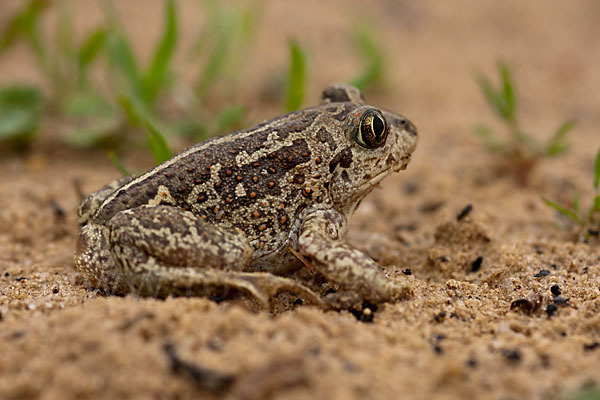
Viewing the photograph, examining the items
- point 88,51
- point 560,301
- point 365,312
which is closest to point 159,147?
point 365,312

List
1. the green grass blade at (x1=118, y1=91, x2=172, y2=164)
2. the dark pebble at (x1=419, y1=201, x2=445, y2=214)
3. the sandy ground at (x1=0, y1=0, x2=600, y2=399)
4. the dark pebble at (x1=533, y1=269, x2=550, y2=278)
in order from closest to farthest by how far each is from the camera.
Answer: the sandy ground at (x1=0, y1=0, x2=600, y2=399) → the dark pebble at (x1=533, y1=269, x2=550, y2=278) → the green grass blade at (x1=118, y1=91, x2=172, y2=164) → the dark pebble at (x1=419, y1=201, x2=445, y2=214)

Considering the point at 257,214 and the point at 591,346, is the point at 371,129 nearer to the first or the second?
the point at 257,214

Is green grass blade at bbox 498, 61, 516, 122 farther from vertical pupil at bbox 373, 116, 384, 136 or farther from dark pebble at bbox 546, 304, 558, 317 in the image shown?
dark pebble at bbox 546, 304, 558, 317

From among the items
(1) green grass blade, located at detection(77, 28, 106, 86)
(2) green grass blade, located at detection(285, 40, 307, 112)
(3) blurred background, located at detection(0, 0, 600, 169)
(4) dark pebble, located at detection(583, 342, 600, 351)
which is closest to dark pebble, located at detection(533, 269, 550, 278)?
(4) dark pebble, located at detection(583, 342, 600, 351)

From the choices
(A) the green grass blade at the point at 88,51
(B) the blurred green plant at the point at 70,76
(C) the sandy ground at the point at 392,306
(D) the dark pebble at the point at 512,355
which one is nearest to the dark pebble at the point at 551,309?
(C) the sandy ground at the point at 392,306

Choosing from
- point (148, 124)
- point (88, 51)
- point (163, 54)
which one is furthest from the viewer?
point (88, 51)

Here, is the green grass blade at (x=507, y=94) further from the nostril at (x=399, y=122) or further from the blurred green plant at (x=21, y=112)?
the blurred green plant at (x=21, y=112)

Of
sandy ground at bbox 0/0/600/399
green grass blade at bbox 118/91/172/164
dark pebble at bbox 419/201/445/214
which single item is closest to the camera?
sandy ground at bbox 0/0/600/399

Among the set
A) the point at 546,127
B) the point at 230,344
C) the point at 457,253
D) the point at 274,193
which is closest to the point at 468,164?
the point at 546,127
